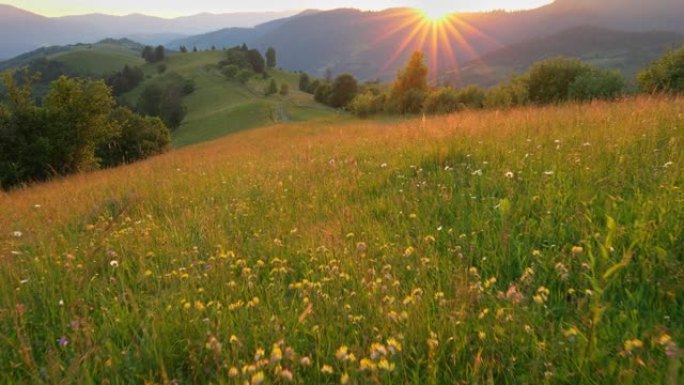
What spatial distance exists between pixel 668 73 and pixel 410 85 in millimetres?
34427

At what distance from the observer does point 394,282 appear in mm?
2516

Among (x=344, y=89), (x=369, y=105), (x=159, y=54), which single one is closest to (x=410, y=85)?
(x=369, y=105)

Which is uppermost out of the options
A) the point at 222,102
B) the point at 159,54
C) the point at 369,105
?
the point at 159,54

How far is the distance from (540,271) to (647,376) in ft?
3.59

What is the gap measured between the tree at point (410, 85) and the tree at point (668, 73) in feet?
93.1

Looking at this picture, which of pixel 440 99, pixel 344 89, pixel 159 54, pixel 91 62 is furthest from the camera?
pixel 91 62

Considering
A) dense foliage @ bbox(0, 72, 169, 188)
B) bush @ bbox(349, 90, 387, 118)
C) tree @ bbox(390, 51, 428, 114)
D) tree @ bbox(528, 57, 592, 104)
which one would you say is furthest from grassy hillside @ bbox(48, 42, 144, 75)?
tree @ bbox(528, 57, 592, 104)

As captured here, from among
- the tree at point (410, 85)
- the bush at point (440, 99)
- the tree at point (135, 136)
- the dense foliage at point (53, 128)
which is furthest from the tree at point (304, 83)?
the dense foliage at point (53, 128)

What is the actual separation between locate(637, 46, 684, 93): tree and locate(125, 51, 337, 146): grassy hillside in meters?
53.0

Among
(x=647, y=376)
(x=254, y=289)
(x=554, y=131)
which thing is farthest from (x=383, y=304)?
(x=554, y=131)

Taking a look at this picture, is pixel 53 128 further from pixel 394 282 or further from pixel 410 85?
pixel 410 85

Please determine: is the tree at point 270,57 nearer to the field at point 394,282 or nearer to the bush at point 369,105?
the bush at point 369,105

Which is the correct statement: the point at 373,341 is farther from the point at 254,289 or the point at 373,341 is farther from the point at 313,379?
the point at 254,289

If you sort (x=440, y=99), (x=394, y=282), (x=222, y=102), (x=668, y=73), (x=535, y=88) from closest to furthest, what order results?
(x=394, y=282) < (x=668, y=73) < (x=535, y=88) < (x=440, y=99) < (x=222, y=102)
